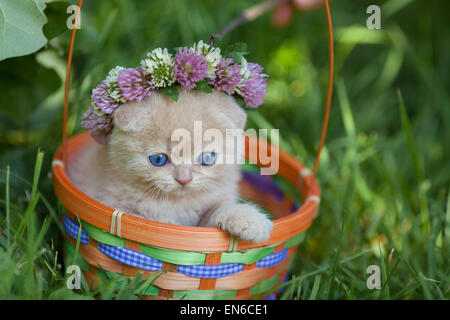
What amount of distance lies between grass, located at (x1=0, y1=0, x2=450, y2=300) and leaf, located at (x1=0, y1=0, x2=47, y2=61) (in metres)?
0.26

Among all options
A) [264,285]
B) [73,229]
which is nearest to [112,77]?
[73,229]

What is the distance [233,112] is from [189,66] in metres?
0.16

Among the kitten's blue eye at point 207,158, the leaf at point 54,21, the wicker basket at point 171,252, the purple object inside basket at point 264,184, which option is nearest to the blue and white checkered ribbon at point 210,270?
the wicker basket at point 171,252

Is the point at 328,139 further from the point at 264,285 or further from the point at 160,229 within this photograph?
the point at 160,229

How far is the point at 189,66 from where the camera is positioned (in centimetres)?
100

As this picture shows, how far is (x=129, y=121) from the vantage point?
3.32 feet

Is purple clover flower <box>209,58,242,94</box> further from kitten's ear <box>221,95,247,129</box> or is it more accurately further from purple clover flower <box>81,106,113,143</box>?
purple clover flower <box>81,106,113,143</box>

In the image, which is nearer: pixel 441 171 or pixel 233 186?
pixel 233 186

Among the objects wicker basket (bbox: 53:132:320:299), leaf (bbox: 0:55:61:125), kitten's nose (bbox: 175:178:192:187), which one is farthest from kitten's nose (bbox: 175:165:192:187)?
leaf (bbox: 0:55:61:125)

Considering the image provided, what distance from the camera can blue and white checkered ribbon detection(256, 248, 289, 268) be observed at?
43.9 inches
